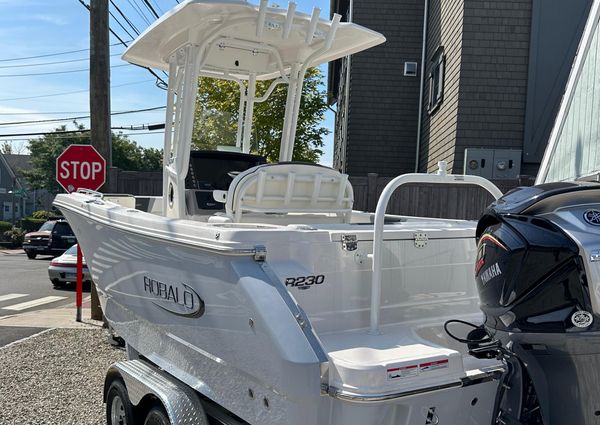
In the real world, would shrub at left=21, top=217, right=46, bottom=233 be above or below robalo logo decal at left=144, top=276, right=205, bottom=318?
below

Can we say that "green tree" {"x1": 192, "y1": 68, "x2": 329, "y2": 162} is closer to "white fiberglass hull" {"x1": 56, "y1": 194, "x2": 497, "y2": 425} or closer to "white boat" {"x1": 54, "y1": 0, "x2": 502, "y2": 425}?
"white boat" {"x1": 54, "y1": 0, "x2": 502, "y2": 425}

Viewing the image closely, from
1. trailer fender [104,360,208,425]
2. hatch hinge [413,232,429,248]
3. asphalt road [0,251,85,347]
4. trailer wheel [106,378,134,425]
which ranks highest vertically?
hatch hinge [413,232,429,248]

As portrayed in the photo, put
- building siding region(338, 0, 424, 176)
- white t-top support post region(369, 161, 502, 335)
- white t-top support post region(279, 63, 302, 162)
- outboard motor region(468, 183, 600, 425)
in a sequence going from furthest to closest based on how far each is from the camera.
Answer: building siding region(338, 0, 424, 176), white t-top support post region(279, 63, 302, 162), white t-top support post region(369, 161, 502, 335), outboard motor region(468, 183, 600, 425)

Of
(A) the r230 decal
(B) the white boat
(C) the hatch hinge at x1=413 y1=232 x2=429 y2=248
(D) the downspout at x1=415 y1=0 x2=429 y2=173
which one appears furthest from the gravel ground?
(D) the downspout at x1=415 y1=0 x2=429 y2=173

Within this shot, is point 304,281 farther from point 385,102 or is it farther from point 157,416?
point 385,102

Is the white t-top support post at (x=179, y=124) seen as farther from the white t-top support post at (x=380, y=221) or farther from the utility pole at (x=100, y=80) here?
the utility pole at (x=100, y=80)

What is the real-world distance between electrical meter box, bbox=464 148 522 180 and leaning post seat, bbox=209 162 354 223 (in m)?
5.03

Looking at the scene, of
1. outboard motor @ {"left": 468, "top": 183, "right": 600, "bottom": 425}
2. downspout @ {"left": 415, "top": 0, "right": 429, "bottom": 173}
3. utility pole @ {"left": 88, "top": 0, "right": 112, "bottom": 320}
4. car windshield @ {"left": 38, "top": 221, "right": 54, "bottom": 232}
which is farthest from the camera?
car windshield @ {"left": 38, "top": 221, "right": 54, "bottom": 232}

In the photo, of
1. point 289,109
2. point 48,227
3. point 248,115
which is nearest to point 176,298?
point 289,109

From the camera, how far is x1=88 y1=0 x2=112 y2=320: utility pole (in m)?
7.96

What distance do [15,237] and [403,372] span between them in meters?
30.8

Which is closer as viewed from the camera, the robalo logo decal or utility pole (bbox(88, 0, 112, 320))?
the robalo logo decal

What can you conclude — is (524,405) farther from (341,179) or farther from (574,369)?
(341,179)

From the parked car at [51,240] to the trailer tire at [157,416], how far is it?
1724 cm
